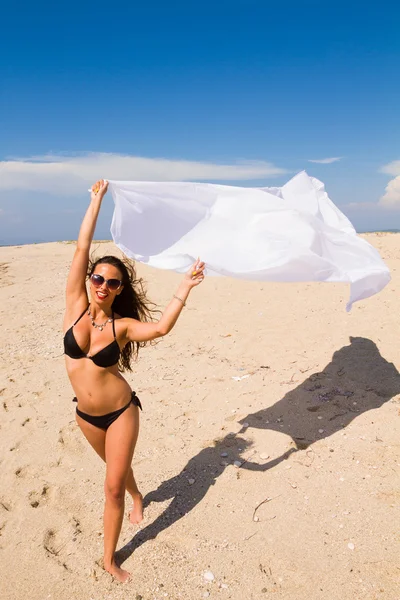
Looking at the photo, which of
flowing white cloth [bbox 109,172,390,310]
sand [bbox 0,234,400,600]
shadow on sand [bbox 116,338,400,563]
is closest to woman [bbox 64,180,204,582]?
sand [bbox 0,234,400,600]

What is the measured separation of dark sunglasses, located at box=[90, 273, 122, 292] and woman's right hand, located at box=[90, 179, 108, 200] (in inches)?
34.4

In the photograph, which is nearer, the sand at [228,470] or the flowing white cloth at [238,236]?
the sand at [228,470]

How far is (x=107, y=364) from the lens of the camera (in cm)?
313

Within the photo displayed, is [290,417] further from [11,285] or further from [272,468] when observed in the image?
[11,285]

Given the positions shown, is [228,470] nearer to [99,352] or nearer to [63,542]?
[63,542]

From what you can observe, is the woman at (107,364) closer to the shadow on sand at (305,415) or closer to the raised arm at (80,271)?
the raised arm at (80,271)

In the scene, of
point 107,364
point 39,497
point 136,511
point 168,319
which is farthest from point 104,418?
point 39,497

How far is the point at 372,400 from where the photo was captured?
18.3 feet

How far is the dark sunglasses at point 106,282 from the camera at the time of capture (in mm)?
3133

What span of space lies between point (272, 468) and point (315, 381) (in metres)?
2.10

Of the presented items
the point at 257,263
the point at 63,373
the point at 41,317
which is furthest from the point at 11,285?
the point at 257,263

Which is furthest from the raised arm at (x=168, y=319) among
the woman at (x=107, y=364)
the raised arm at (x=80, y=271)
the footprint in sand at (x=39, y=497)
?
the footprint in sand at (x=39, y=497)

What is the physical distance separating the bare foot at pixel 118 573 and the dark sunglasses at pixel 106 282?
2062 mm

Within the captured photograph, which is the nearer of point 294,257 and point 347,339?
point 294,257
